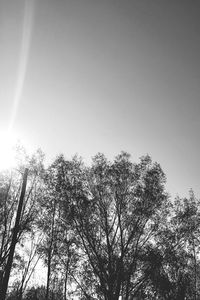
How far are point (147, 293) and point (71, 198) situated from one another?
12.8 m

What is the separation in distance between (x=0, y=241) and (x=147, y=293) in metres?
15.7

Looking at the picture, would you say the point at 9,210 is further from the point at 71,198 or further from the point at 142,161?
the point at 142,161

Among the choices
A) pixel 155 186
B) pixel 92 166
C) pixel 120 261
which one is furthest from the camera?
pixel 92 166

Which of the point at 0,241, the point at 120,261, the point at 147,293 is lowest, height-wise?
the point at 147,293

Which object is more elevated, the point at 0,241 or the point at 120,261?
the point at 0,241

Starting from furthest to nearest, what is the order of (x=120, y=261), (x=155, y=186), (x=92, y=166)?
1. (x=92, y=166)
2. (x=155, y=186)
3. (x=120, y=261)

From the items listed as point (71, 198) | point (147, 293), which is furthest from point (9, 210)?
point (147, 293)

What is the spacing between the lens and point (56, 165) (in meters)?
23.5

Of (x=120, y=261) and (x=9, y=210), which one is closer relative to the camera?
(x=120, y=261)

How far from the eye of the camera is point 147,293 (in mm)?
25172

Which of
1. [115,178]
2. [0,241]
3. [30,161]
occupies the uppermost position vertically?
[30,161]

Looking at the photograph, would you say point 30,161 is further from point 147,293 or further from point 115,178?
point 147,293

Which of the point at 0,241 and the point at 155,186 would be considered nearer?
the point at 155,186

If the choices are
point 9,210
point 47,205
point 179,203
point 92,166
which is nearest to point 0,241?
point 9,210
